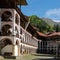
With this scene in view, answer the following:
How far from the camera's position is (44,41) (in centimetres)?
10331

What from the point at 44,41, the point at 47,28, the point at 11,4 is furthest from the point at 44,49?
the point at 11,4

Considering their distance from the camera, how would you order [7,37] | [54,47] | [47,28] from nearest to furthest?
[7,37], [54,47], [47,28]

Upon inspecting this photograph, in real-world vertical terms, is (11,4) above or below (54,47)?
above

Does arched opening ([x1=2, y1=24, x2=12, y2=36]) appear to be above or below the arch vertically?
above

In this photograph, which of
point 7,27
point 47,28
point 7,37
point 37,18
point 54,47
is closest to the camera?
point 7,37

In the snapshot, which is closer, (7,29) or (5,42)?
(5,42)

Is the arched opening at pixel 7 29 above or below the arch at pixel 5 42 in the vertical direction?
above

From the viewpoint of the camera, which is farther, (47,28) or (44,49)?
(47,28)

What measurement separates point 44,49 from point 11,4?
4766 cm

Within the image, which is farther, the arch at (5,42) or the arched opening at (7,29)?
the arched opening at (7,29)

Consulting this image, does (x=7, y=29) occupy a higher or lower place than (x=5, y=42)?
higher

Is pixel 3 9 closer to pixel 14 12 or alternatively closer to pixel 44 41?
pixel 14 12

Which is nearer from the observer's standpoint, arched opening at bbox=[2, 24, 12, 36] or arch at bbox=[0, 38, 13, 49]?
arch at bbox=[0, 38, 13, 49]

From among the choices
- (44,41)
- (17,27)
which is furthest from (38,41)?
(17,27)
